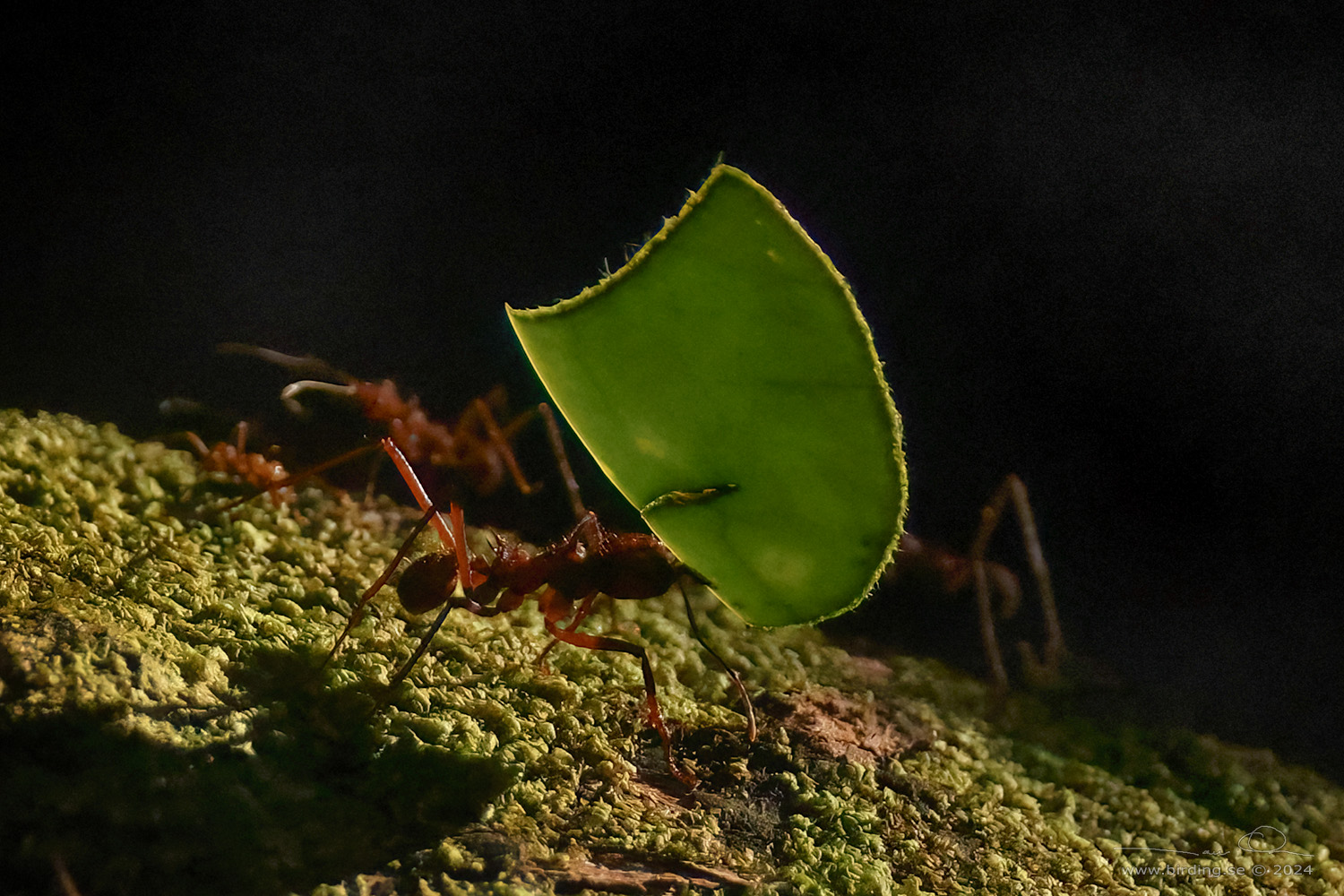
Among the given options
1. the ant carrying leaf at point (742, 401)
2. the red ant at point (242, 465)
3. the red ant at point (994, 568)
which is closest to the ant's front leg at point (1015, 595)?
the red ant at point (994, 568)

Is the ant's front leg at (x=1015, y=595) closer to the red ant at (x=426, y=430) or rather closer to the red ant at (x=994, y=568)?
the red ant at (x=994, y=568)

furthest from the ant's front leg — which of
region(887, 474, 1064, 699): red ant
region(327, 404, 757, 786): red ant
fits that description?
region(327, 404, 757, 786): red ant

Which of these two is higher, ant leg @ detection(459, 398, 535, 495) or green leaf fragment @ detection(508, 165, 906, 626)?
green leaf fragment @ detection(508, 165, 906, 626)

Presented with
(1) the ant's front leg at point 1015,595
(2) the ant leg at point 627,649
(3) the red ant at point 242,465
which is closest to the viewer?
(2) the ant leg at point 627,649

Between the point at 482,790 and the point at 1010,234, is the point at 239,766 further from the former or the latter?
the point at 1010,234

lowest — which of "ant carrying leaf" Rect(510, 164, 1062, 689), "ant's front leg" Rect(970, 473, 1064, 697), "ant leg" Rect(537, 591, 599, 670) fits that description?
"ant's front leg" Rect(970, 473, 1064, 697)

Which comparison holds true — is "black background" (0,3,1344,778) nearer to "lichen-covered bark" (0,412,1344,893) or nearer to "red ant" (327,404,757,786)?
"lichen-covered bark" (0,412,1344,893)

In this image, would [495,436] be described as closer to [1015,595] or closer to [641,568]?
[641,568]
